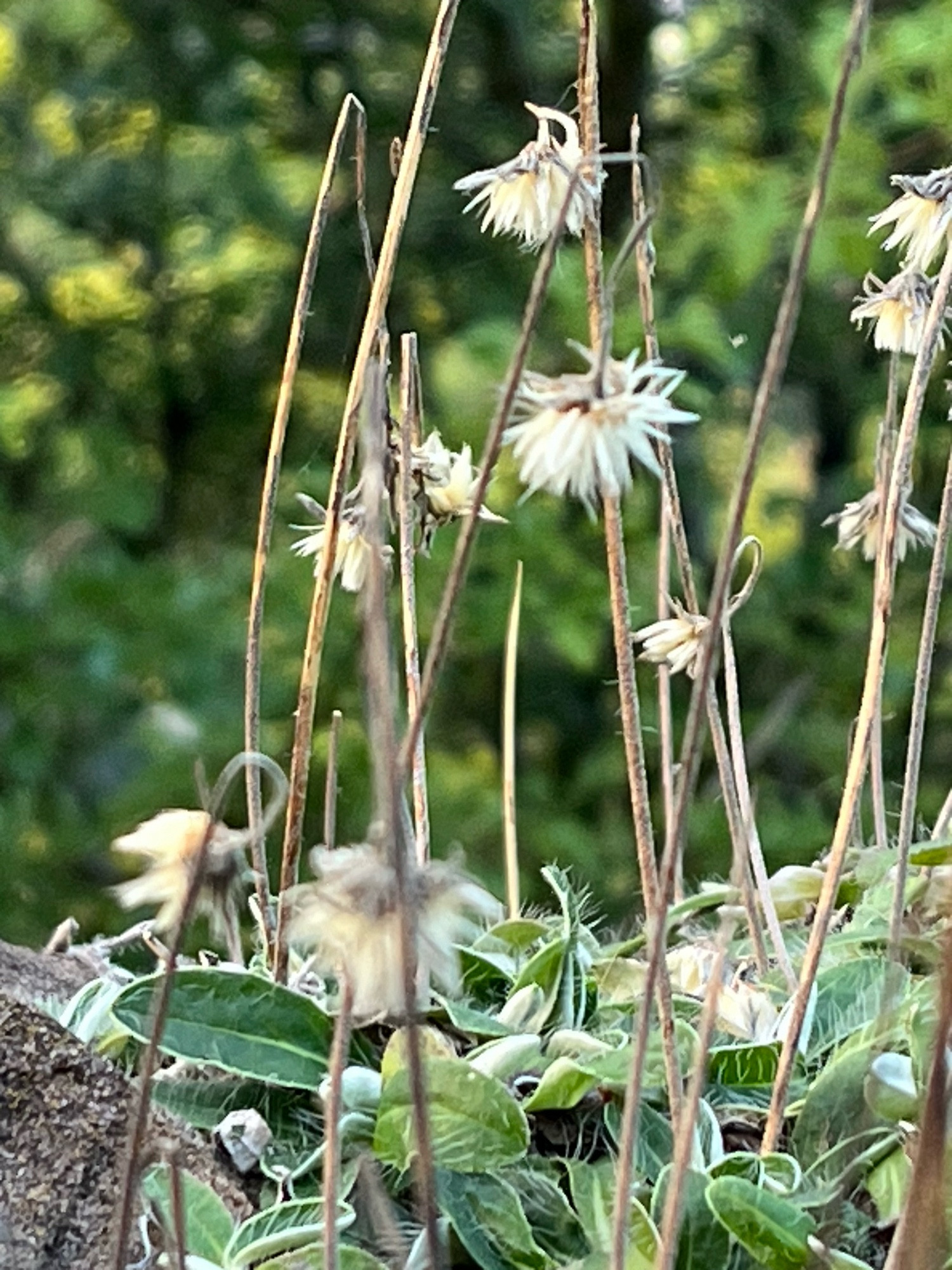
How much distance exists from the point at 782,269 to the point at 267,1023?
4.99ft

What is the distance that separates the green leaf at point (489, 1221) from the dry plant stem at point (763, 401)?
0.14 meters

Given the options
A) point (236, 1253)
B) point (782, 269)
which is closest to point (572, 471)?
point (236, 1253)

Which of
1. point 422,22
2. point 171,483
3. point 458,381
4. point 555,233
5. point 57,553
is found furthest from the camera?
point 171,483

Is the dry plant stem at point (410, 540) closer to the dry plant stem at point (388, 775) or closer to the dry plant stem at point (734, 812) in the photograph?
the dry plant stem at point (734, 812)

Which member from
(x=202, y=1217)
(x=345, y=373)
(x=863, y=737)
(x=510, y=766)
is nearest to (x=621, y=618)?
(x=863, y=737)

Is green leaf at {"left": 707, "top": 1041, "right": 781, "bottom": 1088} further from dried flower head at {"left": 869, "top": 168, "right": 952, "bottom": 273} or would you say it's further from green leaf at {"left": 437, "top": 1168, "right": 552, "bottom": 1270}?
dried flower head at {"left": 869, "top": 168, "right": 952, "bottom": 273}

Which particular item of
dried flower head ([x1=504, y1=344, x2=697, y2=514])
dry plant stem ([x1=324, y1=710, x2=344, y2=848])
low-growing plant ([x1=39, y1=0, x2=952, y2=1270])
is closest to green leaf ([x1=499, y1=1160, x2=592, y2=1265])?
low-growing plant ([x1=39, y1=0, x2=952, y2=1270])

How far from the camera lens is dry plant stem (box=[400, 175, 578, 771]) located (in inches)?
11.4

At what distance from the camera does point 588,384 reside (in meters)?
0.32

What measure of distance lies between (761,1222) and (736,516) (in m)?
0.18

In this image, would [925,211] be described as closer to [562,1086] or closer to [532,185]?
[532,185]

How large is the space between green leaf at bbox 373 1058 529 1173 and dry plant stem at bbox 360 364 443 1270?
0.51 feet

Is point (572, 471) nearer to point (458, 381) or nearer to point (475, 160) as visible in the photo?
point (458, 381)

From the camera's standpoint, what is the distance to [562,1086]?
17.1 inches
